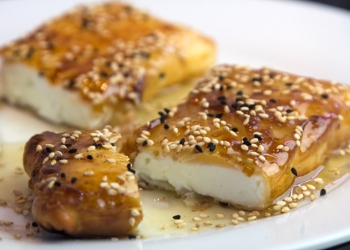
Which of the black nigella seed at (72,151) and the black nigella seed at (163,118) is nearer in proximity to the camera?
the black nigella seed at (72,151)

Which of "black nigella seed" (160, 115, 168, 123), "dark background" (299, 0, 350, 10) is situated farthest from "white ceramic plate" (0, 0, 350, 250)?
"dark background" (299, 0, 350, 10)

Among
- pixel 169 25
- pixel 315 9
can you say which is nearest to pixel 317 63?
pixel 315 9

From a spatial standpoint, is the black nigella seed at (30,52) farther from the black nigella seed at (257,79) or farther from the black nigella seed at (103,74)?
the black nigella seed at (257,79)

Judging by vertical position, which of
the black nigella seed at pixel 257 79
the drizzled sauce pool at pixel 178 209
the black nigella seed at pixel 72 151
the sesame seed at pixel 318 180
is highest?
the black nigella seed at pixel 257 79

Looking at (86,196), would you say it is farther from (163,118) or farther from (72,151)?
(163,118)

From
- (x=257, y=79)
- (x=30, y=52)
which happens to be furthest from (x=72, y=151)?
(x=30, y=52)

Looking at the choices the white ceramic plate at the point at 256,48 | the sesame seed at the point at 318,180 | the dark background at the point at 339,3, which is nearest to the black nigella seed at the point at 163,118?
the white ceramic plate at the point at 256,48

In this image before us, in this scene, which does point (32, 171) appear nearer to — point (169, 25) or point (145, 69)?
point (145, 69)
